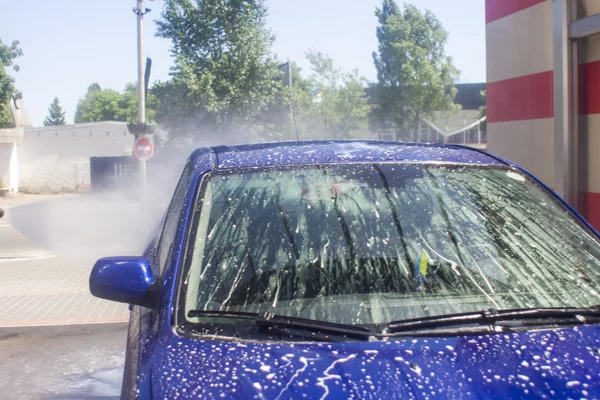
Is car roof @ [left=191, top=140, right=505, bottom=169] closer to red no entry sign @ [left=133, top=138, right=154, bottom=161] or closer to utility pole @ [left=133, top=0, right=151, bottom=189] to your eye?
red no entry sign @ [left=133, top=138, right=154, bottom=161]

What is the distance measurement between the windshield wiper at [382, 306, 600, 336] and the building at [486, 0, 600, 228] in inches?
204

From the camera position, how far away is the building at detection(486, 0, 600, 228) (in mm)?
6992

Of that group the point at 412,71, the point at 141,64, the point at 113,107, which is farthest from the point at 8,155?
the point at 113,107

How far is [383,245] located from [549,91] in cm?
566

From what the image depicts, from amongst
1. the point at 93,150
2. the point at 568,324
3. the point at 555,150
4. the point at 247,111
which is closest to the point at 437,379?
the point at 568,324

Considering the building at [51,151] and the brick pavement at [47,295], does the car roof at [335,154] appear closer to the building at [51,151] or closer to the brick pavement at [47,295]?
the brick pavement at [47,295]

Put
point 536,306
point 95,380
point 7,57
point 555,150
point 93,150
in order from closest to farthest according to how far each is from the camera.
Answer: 1. point 536,306
2. point 95,380
3. point 555,150
4. point 7,57
5. point 93,150

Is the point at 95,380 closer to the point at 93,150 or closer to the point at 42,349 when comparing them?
the point at 42,349

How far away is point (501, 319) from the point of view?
7.20 ft

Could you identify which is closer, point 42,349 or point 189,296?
point 189,296

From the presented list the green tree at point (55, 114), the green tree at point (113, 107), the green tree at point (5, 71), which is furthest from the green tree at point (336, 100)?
the green tree at point (55, 114)

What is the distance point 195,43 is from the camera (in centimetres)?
2428

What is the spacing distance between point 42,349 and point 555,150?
18.2 ft

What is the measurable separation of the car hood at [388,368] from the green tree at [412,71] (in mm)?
45903
